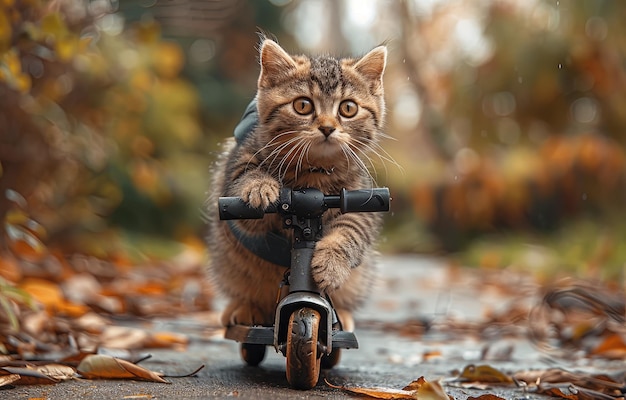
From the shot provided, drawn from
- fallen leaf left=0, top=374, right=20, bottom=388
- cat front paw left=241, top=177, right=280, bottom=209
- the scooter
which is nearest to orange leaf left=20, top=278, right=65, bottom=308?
fallen leaf left=0, top=374, right=20, bottom=388

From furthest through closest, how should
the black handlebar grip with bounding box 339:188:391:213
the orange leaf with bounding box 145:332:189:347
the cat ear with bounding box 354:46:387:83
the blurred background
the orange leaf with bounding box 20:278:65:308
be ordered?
the blurred background < the orange leaf with bounding box 20:278:65:308 < the orange leaf with bounding box 145:332:189:347 < the cat ear with bounding box 354:46:387:83 < the black handlebar grip with bounding box 339:188:391:213

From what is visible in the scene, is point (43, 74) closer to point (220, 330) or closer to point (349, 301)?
point (220, 330)

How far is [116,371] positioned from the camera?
7.36 ft

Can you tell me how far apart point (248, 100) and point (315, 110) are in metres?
5.33

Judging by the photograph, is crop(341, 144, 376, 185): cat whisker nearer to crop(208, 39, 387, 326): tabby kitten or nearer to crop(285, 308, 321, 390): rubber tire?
crop(208, 39, 387, 326): tabby kitten

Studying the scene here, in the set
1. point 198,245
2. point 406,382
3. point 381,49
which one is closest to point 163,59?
point 198,245

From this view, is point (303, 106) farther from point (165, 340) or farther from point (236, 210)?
point (165, 340)

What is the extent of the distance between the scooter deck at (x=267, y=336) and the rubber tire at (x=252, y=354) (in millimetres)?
216

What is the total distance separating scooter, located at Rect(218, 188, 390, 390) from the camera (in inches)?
79.6

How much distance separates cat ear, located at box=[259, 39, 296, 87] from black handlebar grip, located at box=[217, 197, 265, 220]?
1.60 ft

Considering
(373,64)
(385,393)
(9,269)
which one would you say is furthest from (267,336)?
(9,269)

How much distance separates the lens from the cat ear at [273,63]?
2398 millimetres

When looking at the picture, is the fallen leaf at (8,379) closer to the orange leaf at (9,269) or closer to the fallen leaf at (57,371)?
the fallen leaf at (57,371)

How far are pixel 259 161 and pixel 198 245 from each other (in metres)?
5.63
